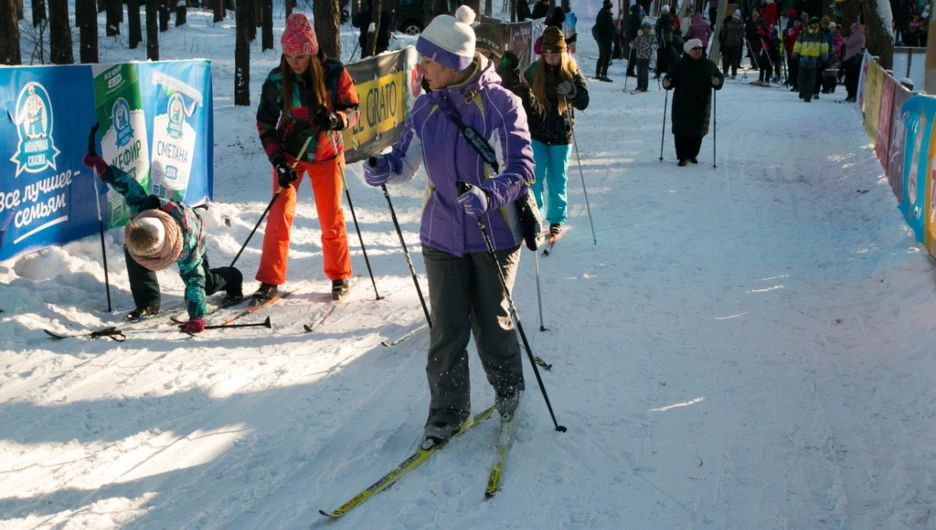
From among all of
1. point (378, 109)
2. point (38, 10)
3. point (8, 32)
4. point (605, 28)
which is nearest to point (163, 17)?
point (38, 10)

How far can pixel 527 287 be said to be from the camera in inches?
278

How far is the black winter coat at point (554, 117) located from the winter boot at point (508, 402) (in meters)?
3.99

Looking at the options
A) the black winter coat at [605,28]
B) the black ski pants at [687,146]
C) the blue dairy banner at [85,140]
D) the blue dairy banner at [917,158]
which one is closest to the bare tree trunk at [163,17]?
the black winter coat at [605,28]

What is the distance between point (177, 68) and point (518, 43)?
12264mm

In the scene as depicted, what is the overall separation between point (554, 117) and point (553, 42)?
688mm

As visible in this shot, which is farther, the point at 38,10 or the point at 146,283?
the point at 38,10

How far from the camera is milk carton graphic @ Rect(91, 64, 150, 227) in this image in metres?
6.79

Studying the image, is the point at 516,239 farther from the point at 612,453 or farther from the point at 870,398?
the point at 870,398

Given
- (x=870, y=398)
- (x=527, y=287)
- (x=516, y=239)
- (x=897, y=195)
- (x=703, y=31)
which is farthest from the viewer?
(x=703, y=31)

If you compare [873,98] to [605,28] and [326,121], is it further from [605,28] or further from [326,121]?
[326,121]

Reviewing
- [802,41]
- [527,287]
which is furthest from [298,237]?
[802,41]

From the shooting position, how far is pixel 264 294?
652 cm

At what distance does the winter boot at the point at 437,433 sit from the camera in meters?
4.17

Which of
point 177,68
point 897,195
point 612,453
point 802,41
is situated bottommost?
point 612,453
